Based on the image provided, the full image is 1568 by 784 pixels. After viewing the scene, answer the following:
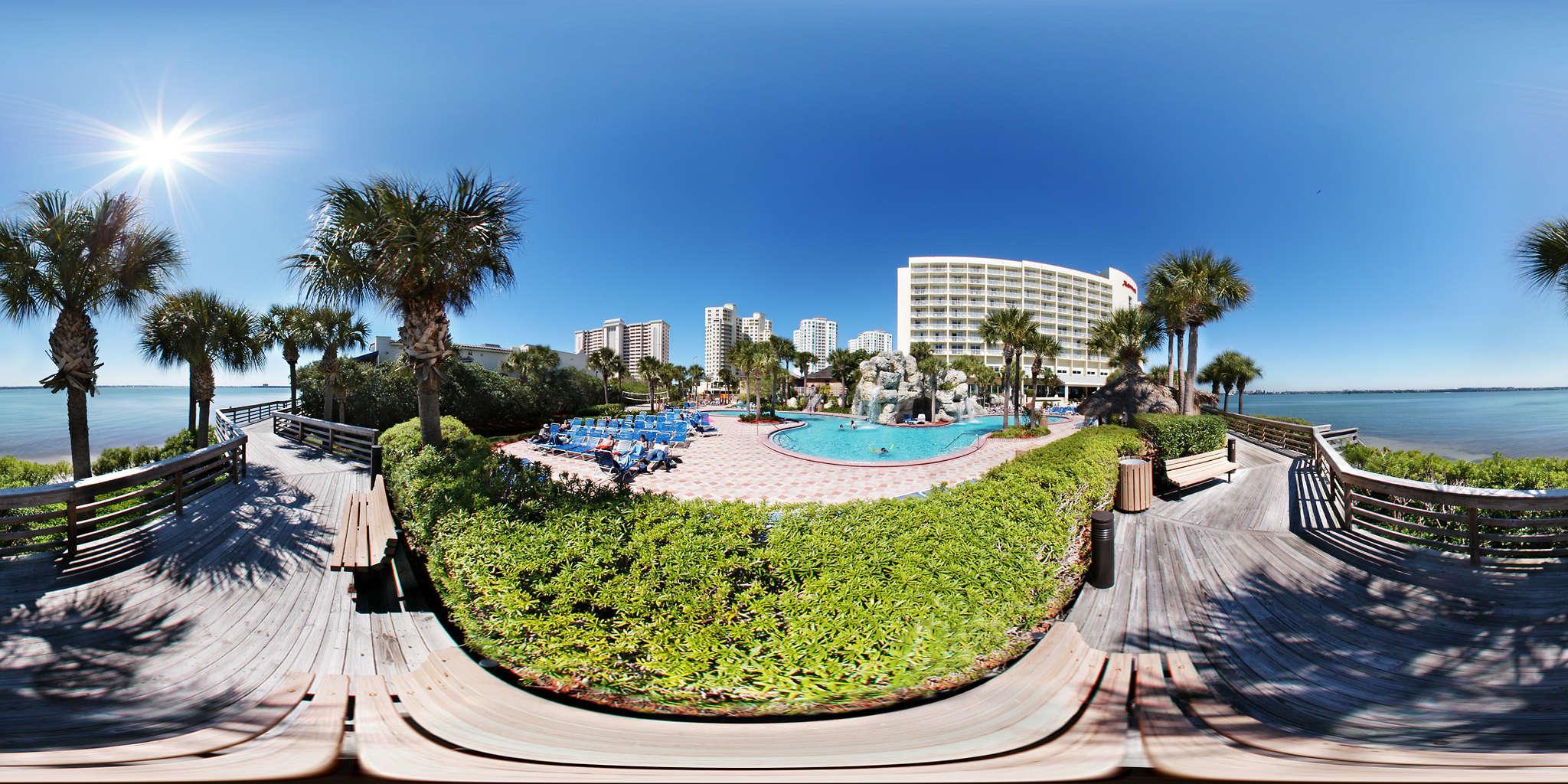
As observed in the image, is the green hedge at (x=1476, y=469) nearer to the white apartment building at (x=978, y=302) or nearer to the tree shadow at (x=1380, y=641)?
the tree shadow at (x=1380, y=641)

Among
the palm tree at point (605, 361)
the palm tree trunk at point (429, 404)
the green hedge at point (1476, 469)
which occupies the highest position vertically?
the palm tree at point (605, 361)

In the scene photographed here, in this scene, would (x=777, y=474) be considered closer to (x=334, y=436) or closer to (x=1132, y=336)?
(x=334, y=436)

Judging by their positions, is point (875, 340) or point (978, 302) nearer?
point (978, 302)

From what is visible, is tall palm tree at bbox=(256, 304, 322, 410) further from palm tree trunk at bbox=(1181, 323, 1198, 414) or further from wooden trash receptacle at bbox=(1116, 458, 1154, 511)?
palm tree trunk at bbox=(1181, 323, 1198, 414)

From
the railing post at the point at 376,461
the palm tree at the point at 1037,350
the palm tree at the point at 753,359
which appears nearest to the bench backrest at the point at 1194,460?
the palm tree at the point at 1037,350

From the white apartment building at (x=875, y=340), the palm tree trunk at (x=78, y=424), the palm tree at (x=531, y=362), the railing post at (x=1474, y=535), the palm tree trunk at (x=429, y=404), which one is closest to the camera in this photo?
the railing post at (x=1474, y=535)

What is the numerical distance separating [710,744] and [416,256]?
9105 mm

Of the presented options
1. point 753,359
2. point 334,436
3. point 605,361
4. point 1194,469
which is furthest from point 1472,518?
point 605,361

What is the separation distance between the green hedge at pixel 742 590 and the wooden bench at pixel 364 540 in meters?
0.37

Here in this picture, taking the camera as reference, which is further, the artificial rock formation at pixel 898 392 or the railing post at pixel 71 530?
the artificial rock formation at pixel 898 392

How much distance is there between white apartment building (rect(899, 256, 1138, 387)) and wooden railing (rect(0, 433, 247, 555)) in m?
67.3

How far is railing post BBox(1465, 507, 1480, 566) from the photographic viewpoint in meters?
5.19

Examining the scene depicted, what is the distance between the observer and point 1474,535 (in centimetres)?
520

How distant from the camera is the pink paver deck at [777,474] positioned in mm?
11008
